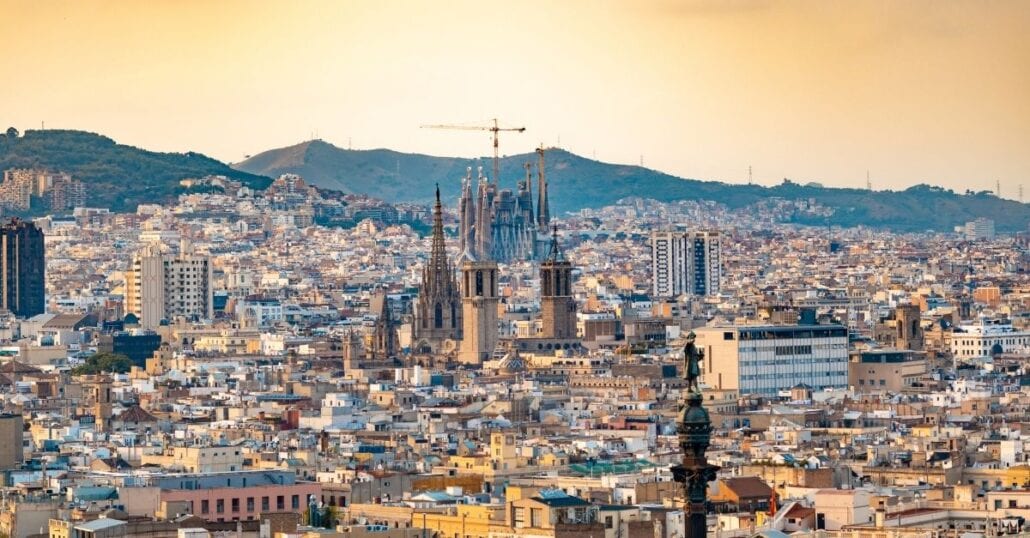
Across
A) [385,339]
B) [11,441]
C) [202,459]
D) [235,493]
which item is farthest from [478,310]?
[235,493]

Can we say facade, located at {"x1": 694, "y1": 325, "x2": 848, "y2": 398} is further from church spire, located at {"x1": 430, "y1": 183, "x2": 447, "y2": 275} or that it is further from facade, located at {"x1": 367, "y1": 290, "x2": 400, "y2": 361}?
church spire, located at {"x1": 430, "y1": 183, "x2": 447, "y2": 275}

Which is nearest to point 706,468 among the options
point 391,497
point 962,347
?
point 391,497

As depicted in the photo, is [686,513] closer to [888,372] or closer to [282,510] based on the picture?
[282,510]

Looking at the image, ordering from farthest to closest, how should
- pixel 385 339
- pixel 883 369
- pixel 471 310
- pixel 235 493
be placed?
pixel 471 310
pixel 385 339
pixel 883 369
pixel 235 493

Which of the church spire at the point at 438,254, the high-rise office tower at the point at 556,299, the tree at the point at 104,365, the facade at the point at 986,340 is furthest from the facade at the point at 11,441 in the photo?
the high-rise office tower at the point at 556,299

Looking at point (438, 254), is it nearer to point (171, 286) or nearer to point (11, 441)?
point (171, 286)

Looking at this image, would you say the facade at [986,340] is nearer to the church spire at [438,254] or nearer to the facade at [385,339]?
the church spire at [438,254]
